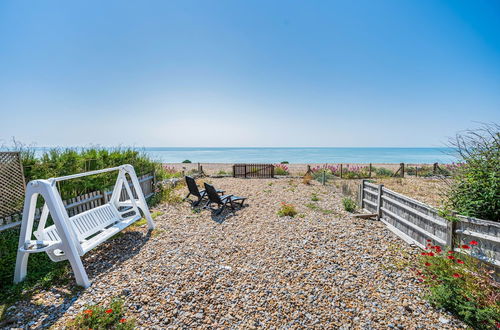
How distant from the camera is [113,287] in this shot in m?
2.92

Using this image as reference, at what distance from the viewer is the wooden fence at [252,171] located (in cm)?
1443

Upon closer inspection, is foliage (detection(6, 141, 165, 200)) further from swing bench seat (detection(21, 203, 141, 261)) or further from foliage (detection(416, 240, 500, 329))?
foliage (detection(416, 240, 500, 329))

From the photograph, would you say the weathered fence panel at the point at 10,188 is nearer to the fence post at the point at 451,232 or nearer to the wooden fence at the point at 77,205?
the wooden fence at the point at 77,205

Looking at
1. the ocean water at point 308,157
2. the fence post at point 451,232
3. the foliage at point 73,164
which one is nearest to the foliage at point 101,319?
the foliage at point 73,164

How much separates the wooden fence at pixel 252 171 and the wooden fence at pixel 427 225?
8432 millimetres

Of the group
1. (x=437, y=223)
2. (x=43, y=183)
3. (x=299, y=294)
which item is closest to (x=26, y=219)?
(x=43, y=183)

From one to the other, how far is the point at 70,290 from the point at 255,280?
8.27 ft

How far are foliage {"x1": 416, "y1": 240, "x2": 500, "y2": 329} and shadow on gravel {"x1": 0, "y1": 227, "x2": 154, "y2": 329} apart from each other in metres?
4.01

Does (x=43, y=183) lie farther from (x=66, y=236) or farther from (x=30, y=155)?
(x=30, y=155)

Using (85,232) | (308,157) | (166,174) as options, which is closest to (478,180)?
(85,232)

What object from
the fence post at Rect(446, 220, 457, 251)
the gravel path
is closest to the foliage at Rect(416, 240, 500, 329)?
the gravel path

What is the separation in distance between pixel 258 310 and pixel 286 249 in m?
1.56

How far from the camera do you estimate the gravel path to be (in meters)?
2.38

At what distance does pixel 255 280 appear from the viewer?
3.03 meters
